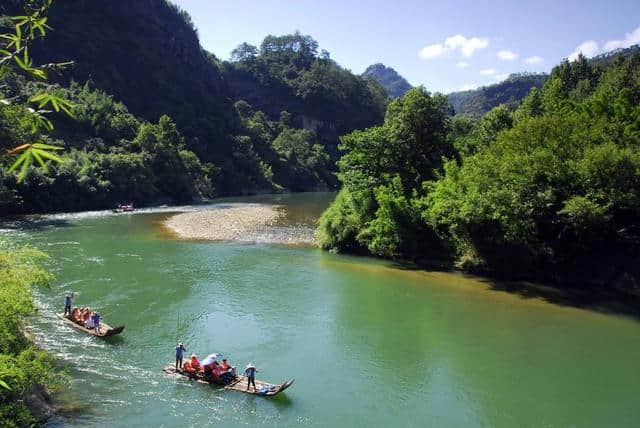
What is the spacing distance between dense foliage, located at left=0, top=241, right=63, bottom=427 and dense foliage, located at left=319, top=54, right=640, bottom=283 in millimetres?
32061

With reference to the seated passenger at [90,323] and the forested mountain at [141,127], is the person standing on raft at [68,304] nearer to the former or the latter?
the seated passenger at [90,323]

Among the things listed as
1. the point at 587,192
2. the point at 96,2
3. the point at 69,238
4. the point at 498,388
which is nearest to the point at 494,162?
the point at 587,192

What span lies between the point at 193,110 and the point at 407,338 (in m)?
146

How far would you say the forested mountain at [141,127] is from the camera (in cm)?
9012

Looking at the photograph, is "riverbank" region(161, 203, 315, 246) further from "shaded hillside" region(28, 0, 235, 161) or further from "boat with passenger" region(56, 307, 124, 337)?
"shaded hillside" region(28, 0, 235, 161)

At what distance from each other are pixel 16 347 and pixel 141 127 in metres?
102

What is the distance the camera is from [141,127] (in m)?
114

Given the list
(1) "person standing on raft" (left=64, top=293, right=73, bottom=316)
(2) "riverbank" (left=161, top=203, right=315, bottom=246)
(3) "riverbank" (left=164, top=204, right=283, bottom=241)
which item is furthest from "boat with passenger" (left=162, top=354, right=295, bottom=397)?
(3) "riverbank" (left=164, top=204, right=283, bottom=241)

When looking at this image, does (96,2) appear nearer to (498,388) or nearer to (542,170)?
(542,170)

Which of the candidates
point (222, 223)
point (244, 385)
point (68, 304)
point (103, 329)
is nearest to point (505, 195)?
point (244, 385)

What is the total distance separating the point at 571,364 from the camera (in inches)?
1035

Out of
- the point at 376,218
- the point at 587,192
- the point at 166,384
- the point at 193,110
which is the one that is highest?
the point at 193,110

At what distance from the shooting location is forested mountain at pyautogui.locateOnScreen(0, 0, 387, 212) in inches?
3548

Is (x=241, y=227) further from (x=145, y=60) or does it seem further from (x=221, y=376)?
(x=145, y=60)
